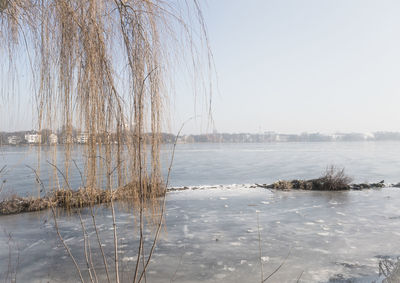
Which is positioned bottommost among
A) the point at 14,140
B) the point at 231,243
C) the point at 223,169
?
the point at 223,169

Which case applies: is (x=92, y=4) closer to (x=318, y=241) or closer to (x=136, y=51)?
(x=136, y=51)

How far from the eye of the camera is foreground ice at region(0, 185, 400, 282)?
3.56 m

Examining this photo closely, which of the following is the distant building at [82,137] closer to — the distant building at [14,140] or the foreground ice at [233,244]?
the distant building at [14,140]

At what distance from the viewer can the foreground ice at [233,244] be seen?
Result: 3562mm

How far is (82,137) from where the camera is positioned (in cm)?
121

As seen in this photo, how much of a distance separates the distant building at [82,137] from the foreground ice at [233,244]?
928mm

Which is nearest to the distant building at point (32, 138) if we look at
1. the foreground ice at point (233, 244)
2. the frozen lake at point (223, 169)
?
the frozen lake at point (223, 169)

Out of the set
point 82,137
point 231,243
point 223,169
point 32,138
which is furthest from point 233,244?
point 223,169

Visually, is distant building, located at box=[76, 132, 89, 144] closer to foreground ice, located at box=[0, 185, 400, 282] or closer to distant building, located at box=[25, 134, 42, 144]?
distant building, located at box=[25, 134, 42, 144]

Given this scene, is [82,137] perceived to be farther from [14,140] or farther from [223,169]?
[223,169]

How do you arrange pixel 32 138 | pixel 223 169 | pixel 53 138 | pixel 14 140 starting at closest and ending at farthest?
pixel 53 138
pixel 32 138
pixel 14 140
pixel 223 169

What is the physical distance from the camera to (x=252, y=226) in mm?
5723

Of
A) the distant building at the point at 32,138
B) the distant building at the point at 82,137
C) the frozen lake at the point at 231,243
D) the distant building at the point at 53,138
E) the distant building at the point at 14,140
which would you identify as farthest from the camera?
the frozen lake at the point at 231,243

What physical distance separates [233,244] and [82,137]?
3.81 metres
